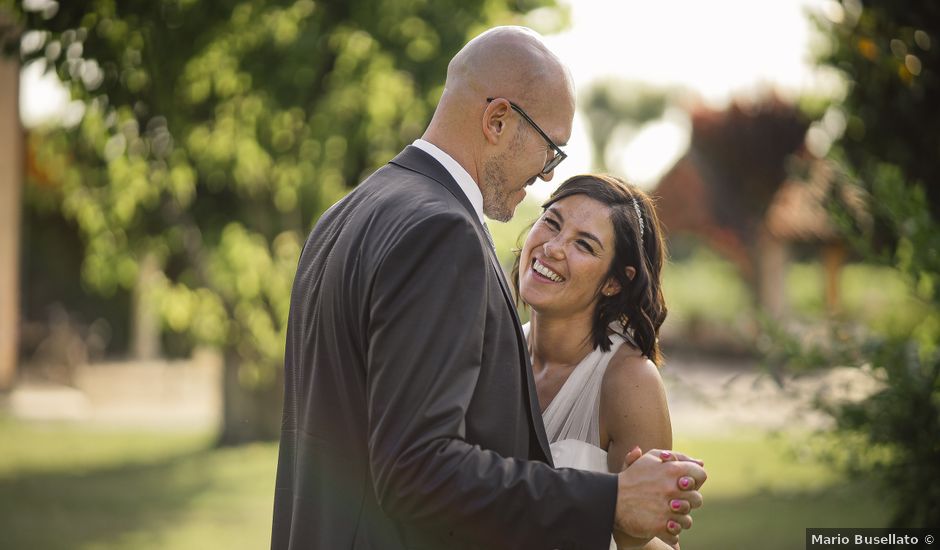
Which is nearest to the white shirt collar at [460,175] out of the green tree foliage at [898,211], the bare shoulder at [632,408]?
the bare shoulder at [632,408]

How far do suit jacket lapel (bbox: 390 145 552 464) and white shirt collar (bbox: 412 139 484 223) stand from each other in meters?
0.02

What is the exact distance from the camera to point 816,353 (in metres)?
5.64

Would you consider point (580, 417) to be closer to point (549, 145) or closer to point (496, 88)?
point (549, 145)

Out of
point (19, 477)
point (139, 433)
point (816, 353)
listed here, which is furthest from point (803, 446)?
point (139, 433)

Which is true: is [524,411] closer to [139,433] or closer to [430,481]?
[430,481]

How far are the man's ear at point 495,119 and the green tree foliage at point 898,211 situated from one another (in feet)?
11.0

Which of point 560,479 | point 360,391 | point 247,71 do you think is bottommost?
point 560,479

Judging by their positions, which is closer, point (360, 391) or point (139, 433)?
point (360, 391)

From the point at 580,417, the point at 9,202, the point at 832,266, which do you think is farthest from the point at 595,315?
the point at 832,266

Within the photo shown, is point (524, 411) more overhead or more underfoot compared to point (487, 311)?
more underfoot

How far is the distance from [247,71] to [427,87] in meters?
1.81

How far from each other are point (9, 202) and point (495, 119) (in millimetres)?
18402

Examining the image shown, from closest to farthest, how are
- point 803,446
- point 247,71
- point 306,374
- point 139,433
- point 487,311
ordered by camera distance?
1. point 487,311
2. point 306,374
3. point 803,446
4. point 247,71
5. point 139,433

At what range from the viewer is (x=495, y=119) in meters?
2.57
